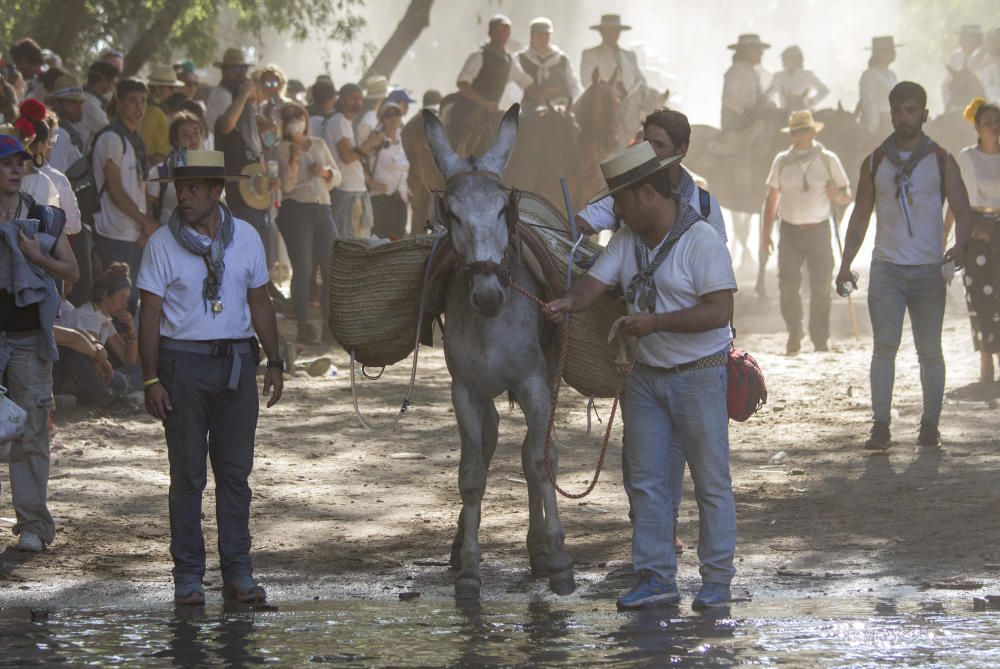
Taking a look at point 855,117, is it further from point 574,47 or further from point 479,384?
point 574,47

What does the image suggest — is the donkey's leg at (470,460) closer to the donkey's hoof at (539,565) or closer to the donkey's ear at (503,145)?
the donkey's hoof at (539,565)

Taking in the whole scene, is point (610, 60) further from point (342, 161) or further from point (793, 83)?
point (793, 83)

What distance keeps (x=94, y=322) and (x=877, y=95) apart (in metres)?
14.2

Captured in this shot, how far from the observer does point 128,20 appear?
24.7m

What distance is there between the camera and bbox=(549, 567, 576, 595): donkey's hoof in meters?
7.46

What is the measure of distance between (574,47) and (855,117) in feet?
160

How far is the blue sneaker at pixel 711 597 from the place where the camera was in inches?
271

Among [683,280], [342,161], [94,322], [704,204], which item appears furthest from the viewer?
[342,161]

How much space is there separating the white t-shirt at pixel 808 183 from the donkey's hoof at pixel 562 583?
32.3 ft

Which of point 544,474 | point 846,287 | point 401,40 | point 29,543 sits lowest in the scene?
point 29,543

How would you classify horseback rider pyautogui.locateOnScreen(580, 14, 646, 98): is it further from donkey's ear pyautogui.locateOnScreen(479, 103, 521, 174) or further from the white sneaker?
the white sneaker

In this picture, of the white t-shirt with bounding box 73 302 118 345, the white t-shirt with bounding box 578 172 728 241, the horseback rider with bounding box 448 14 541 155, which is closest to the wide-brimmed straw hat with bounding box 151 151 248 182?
the white t-shirt with bounding box 578 172 728 241

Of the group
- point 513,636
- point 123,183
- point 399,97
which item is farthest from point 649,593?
point 399,97

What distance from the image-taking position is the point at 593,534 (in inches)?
348
